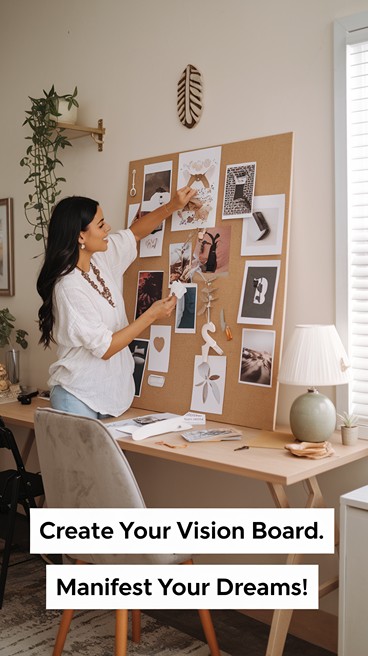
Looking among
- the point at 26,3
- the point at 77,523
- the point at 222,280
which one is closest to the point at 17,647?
the point at 77,523

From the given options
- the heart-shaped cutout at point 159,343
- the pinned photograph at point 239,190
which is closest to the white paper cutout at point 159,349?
the heart-shaped cutout at point 159,343

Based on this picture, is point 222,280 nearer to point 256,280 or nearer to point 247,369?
point 256,280

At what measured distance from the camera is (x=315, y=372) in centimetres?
232

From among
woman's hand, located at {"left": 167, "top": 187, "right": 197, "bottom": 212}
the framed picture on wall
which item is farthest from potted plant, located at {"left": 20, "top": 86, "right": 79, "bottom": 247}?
woman's hand, located at {"left": 167, "top": 187, "right": 197, "bottom": 212}

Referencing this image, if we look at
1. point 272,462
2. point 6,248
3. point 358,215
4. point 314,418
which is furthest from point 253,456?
point 6,248

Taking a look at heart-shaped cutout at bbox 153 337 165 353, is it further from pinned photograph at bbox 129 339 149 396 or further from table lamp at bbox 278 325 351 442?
table lamp at bbox 278 325 351 442

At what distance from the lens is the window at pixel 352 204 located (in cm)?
246

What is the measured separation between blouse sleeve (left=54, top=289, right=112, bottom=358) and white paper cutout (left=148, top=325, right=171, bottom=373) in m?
0.33

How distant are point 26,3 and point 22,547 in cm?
277

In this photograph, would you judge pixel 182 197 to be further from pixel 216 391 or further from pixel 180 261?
pixel 216 391

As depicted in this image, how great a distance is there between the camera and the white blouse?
2725 millimetres

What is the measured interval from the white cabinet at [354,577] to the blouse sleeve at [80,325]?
1.09 metres

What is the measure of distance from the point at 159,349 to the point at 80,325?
437 mm

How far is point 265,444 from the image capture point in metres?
2.42
